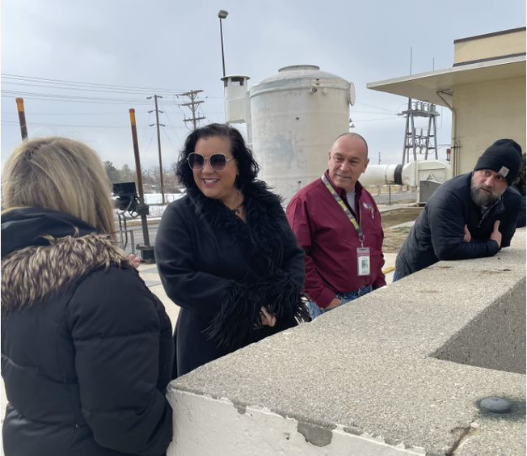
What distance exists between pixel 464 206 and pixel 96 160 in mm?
2636

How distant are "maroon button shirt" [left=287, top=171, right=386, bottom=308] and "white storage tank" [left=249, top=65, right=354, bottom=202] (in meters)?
7.59

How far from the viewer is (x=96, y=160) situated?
4.85 ft

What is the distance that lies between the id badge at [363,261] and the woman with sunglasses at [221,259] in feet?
2.49

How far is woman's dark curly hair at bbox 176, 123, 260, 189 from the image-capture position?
7.57 ft

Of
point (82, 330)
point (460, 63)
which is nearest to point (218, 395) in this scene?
point (82, 330)

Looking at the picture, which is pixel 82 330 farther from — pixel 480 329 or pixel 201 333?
pixel 480 329

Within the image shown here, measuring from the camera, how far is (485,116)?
12.8 metres

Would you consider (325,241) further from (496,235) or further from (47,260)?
(47,260)

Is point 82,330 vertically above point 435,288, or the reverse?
point 82,330

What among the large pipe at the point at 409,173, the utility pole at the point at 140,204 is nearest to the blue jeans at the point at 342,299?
the utility pole at the point at 140,204

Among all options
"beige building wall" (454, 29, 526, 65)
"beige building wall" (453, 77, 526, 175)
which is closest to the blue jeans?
"beige building wall" (453, 77, 526, 175)

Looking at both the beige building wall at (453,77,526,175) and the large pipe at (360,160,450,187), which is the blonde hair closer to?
the beige building wall at (453,77,526,175)

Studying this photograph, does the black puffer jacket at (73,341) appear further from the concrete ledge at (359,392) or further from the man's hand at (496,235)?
the man's hand at (496,235)

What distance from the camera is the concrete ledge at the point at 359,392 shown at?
4.16 feet
